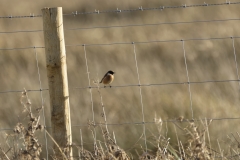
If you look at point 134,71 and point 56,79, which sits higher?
point 134,71

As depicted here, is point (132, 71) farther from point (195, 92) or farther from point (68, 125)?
point (68, 125)

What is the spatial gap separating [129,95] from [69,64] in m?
1.12

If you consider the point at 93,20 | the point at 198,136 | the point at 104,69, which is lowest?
the point at 198,136

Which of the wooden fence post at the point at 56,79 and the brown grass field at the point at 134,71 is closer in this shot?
the wooden fence post at the point at 56,79

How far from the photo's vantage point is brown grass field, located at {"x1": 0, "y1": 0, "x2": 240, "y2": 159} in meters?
9.08

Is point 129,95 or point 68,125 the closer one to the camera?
point 68,125

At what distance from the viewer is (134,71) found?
11.0 meters

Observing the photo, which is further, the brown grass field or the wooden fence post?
the brown grass field

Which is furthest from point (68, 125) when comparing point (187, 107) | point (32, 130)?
point (187, 107)

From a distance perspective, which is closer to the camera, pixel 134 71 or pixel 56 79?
pixel 56 79

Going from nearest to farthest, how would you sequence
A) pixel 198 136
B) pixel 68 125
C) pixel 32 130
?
pixel 198 136
pixel 32 130
pixel 68 125

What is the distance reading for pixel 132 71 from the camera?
1101 cm

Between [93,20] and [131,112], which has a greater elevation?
[93,20]

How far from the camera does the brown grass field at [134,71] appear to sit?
357 inches
